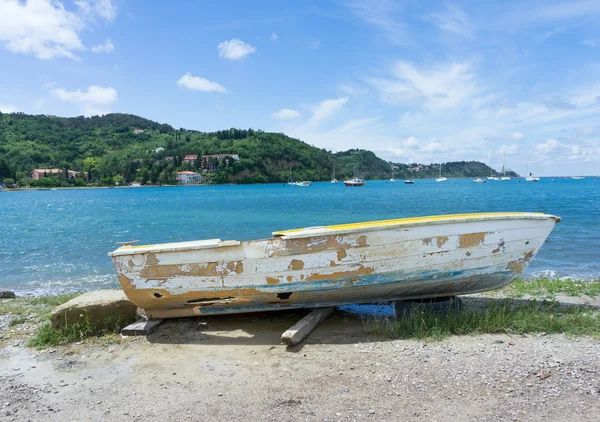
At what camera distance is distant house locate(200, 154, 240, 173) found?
526ft

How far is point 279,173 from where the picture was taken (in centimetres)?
16588

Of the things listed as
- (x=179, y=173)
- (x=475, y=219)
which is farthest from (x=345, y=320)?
(x=179, y=173)

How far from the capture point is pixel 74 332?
6.09m

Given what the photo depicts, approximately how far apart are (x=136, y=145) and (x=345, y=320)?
609ft

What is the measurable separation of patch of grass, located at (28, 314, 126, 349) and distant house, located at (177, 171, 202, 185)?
15258 centimetres

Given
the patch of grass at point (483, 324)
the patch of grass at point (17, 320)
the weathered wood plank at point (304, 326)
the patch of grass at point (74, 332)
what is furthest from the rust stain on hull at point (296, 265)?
the patch of grass at point (17, 320)

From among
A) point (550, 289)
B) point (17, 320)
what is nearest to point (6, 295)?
point (17, 320)

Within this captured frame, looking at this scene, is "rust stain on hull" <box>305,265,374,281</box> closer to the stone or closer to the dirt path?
the dirt path

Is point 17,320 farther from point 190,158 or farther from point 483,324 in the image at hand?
point 190,158

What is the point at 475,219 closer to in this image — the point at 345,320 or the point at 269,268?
the point at 345,320

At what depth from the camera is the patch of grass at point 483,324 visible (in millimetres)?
5660

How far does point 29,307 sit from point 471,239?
8.74m

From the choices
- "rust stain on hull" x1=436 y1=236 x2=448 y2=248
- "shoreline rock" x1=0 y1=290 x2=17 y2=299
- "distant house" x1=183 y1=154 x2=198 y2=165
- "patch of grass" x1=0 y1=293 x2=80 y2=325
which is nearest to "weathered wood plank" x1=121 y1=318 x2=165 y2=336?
"patch of grass" x1=0 y1=293 x2=80 y2=325

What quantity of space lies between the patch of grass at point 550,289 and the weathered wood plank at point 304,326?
4.16 m
